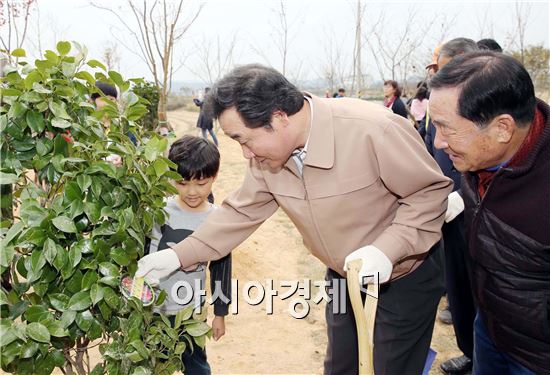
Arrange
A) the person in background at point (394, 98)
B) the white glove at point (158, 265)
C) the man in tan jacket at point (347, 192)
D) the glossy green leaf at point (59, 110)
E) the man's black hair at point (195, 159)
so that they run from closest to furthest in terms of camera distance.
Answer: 1. the glossy green leaf at point (59, 110)
2. the man in tan jacket at point (347, 192)
3. the white glove at point (158, 265)
4. the man's black hair at point (195, 159)
5. the person in background at point (394, 98)

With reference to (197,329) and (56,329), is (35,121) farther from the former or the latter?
(197,329)

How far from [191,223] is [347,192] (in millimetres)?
768

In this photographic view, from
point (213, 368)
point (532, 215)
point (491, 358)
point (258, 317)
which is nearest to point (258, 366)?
point (213, 368)

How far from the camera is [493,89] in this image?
1361 mm

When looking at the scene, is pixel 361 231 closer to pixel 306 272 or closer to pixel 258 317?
pixel 258 317

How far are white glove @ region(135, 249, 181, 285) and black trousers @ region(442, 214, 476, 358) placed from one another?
1.50 meters

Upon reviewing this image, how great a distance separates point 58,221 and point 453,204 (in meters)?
1.57

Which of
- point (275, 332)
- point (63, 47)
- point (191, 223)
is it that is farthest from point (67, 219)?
point (275, 332)

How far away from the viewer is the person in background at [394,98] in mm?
6168

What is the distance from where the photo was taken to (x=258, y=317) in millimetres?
3645

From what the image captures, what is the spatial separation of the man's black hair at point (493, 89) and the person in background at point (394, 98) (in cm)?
484

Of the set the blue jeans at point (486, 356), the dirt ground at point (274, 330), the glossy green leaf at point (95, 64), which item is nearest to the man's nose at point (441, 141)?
the blue jeans at point (486, 356)

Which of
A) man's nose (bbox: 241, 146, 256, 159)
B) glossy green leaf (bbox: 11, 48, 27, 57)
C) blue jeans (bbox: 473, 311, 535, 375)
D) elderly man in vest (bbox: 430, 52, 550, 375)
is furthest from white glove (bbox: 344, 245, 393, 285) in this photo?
glossy green leaf (bbox: 11, 48, 27, 57)

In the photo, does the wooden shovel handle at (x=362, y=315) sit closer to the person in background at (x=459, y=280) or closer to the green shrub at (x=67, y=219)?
the green shrub at (x=67, y=219)
